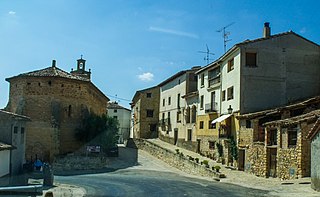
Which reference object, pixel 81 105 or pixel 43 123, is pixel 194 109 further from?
pixel 43 123

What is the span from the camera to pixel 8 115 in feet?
84.1

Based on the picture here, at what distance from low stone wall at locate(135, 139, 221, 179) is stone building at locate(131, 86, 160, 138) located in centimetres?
940

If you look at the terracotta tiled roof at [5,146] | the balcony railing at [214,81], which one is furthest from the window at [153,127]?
the terracotta tiled roof at [5,146]

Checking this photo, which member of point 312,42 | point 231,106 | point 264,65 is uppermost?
point 312,42

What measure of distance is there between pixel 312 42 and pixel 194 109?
54.1ft

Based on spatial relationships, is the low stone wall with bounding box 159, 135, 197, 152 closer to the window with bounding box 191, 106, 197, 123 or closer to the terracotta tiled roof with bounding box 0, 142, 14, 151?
the window with bounding box 191, 106, 197, 123

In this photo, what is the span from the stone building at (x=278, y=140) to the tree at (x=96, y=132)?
17.3m

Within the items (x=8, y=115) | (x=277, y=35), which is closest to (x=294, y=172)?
(x=277, y=35)

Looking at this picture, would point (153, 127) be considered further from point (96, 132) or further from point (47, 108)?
point (47, 108)

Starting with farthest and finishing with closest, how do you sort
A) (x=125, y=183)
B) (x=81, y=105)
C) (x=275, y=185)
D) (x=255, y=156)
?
(x=81, y=105) < (x=255, y=156) < (x=125, y=183) < (x=275, y=185)

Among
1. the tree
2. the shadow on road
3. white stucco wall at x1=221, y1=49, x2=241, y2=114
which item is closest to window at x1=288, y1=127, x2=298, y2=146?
white stucco wall at x1=221, y1=49, x2=241, y2=114

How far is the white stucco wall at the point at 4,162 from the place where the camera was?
22.9 meters

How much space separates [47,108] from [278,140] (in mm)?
25097

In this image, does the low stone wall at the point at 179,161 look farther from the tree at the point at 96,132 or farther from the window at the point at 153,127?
the window at the point at 153,127
